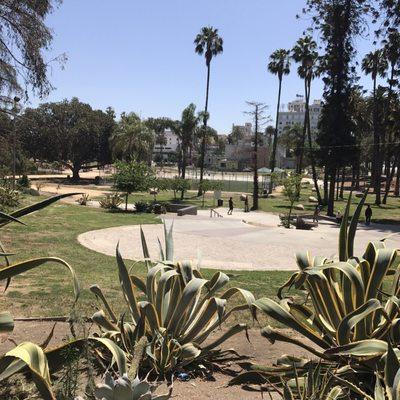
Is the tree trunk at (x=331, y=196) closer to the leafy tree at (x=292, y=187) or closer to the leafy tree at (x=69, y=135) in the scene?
the leafy tree at (x=292, y=187)

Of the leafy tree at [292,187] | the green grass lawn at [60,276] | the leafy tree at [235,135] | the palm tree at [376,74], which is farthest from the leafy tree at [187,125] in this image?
the leafy tree at [235,135]

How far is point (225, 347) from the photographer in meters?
4.55

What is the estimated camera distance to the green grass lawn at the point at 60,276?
654cm

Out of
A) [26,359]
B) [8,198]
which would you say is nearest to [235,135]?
[8,198]

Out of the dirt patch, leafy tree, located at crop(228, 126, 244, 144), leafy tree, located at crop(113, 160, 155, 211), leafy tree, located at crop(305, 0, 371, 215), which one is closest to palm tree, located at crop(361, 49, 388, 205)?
leafy tree, located at crop(305, 0, 371, 215)

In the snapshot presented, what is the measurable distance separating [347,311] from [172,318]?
138cm

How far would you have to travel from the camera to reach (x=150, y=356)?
3.63 meters

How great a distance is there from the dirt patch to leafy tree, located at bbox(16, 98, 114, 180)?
61.5m

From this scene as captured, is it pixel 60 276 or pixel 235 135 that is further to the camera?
pixel 235 135

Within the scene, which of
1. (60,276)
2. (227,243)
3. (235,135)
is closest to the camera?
(60,276)

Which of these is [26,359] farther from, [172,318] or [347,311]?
[347,311]

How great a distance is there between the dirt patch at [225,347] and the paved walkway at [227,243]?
22.4 feet

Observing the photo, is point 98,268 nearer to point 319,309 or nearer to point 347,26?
point 319,309

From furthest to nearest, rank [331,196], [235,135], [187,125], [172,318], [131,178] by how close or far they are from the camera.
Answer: [235,135], [187,125], [331,196], [131,178], [172,318]
